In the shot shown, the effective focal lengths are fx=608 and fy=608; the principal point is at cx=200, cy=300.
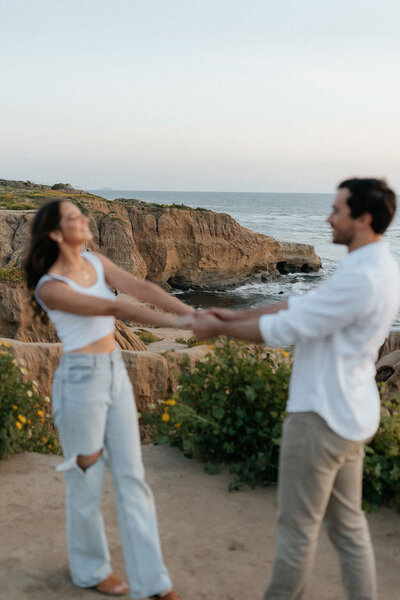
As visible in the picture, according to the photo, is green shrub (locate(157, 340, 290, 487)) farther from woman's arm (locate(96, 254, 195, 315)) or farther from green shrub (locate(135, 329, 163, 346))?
green shrub (locate(135, 329, 163, 346))

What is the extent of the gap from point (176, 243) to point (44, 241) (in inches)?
1248


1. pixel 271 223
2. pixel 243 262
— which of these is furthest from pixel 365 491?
pixel 271 223

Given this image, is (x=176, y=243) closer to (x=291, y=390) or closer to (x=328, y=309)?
(x=291, y=390)

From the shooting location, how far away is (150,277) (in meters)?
34.3

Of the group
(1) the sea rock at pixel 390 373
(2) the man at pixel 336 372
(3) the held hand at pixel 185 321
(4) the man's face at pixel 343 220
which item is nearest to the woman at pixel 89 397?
(3) the held hand at pixel 185 321

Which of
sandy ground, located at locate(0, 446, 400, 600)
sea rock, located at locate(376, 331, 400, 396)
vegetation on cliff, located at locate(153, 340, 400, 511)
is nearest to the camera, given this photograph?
sandy ground, located at locate(0, 446, 400, 600)

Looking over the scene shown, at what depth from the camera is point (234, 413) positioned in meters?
5.02

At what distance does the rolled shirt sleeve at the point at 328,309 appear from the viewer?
2416mm

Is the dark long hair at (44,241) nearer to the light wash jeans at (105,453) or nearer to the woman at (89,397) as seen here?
the woman at (89,397)

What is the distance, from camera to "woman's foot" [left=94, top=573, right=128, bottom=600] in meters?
3.36

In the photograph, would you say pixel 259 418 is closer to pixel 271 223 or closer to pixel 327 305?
pixel 327 305

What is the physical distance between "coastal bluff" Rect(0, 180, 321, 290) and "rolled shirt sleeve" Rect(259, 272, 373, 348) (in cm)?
2693

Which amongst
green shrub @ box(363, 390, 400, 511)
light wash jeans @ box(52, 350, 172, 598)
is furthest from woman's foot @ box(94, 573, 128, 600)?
green shrub @ box(363, 390, 400, 511)

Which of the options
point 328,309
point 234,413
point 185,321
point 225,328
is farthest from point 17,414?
point 328,309
